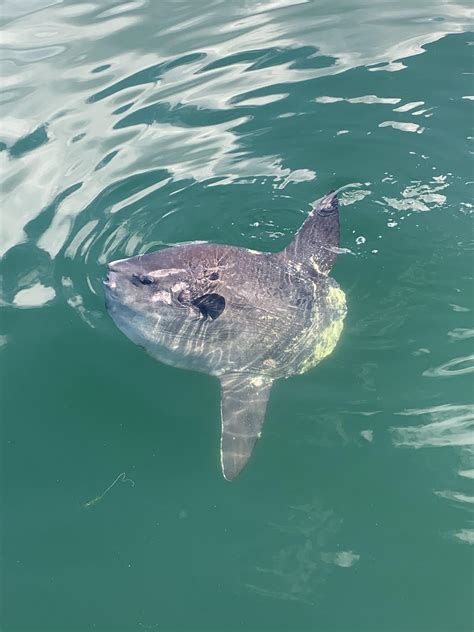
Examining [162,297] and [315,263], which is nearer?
[162,297]

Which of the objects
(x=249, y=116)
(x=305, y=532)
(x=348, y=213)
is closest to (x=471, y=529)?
(x=305, y=532)

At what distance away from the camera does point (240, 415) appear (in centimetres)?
607

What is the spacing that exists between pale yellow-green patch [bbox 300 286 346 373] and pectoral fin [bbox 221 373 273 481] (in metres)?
0.53

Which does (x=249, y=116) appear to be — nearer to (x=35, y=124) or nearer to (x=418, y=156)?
(x=418, y=156)

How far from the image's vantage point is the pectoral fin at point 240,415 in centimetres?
581

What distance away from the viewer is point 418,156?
26.8 ft

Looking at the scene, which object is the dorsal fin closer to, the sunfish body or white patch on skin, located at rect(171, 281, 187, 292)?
the sunfish body

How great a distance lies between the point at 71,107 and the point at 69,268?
275cm

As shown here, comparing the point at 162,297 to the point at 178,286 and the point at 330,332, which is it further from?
the point at 330,332

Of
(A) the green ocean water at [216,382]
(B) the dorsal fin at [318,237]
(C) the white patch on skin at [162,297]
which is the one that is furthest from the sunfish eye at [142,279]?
(B) the dorsal fin at [318,237]

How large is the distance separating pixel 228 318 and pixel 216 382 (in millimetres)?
1094

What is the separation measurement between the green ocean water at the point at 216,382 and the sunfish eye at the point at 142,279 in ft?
3.84

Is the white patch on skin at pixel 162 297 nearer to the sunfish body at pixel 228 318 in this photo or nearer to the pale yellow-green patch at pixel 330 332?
the sunfish body at pixel 228 318

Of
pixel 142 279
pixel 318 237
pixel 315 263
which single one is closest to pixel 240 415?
pixel 142 279
